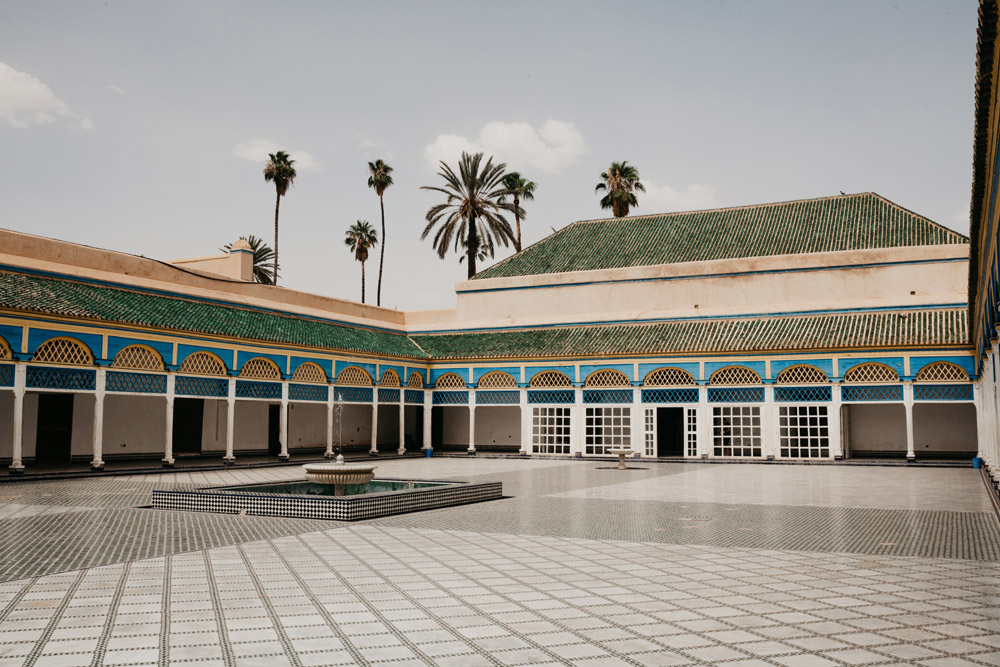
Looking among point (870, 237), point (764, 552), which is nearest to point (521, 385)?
point (870, 237)

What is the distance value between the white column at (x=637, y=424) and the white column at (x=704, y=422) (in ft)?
5.87

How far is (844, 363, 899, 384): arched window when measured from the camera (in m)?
23.9

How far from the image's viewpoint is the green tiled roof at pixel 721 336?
79.5 ft

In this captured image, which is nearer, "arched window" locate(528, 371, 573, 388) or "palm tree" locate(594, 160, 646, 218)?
"arched window" locate(528, 371, 573, 388)

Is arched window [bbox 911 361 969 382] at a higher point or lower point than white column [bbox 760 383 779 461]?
higher

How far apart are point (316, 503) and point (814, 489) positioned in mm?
9851

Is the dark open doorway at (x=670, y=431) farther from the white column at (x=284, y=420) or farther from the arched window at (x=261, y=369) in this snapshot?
the arched window at (x=261, y=369)

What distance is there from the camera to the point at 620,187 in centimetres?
4778

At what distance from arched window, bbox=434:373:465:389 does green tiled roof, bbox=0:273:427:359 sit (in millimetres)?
1546

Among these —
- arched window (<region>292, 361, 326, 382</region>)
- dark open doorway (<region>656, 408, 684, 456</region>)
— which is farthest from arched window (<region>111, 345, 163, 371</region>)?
dark open doorway (<region>656, 408, 684, 456</region>)

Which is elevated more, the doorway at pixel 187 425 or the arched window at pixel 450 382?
the arched window at pixel 450 382

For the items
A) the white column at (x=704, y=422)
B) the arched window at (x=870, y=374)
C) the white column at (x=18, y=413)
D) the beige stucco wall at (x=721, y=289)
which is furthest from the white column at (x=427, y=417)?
the white column at (x=18, y=413)

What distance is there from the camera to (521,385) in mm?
28297

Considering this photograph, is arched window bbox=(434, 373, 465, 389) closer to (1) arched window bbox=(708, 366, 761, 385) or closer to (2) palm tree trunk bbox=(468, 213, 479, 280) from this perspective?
(1) arched window bbox=(708, 366, 761, 385)
